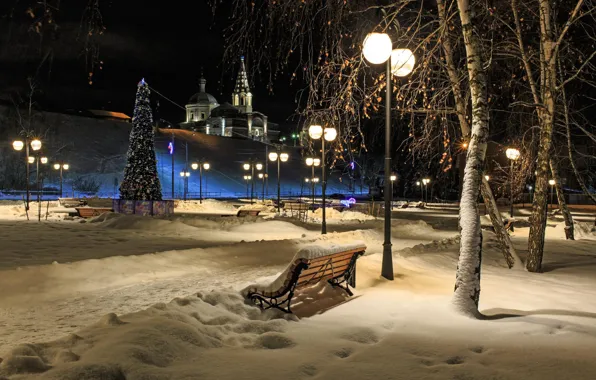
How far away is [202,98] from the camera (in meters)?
168

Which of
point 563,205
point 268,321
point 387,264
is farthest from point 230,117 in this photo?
point 268,321

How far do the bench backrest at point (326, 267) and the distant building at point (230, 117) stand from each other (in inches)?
5584

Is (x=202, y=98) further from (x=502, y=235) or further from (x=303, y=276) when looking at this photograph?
(x=303, y=276)

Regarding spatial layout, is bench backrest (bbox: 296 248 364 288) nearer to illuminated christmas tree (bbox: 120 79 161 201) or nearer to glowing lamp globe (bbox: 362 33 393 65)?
glowing lamp globe (bbox: 362 33 393 65)

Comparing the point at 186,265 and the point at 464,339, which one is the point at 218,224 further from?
the point at 464,339

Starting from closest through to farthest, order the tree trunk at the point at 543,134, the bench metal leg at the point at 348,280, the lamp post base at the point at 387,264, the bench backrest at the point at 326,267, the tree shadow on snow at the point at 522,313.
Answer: the bench backrest at the point at 326,267 < the tree shadow on snow at the point at 522,313 < the bench metal leg at the point at 348,280 < the lamp post base at the point at 387,264 < the tree trunk at the point at 543,134

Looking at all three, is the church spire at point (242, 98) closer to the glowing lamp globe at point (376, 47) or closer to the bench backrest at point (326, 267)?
the glowing lamp globe at point (376, 47)

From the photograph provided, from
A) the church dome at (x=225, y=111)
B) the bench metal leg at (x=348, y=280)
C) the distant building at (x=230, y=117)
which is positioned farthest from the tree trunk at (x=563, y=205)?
the church dome at (x=225, y=111)

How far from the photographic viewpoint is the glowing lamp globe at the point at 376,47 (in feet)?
30.8

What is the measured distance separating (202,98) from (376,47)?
163429 millimetres

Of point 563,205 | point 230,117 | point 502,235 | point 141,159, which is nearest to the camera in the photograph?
point 502,235

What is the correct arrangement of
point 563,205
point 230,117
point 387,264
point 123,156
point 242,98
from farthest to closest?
1. point 242,98
2. point 230,117
3. point 123,156
4. point 563,205
5. point 387,264

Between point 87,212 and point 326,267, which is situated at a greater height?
point 87,212

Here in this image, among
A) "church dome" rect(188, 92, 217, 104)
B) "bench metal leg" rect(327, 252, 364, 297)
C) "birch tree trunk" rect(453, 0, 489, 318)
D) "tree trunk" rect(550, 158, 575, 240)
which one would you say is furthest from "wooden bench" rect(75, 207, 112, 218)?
"church dome" rect(188, 92, 217, 104)
